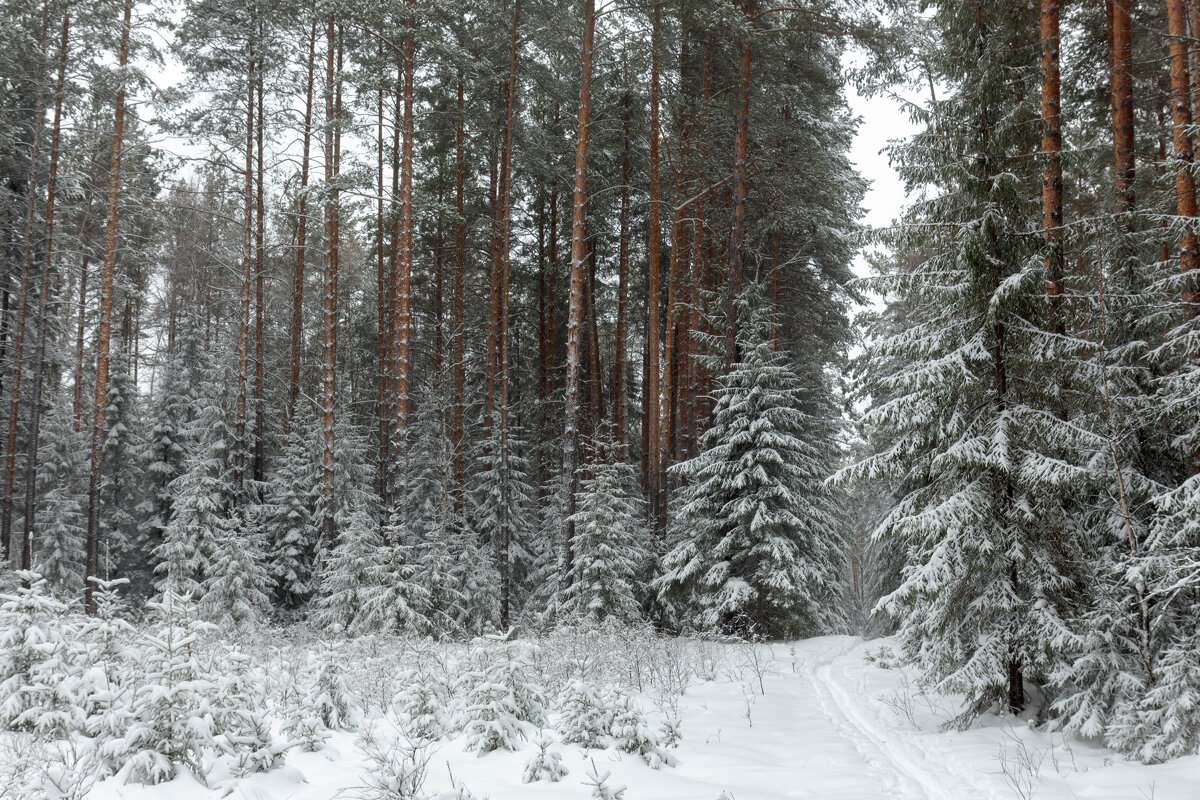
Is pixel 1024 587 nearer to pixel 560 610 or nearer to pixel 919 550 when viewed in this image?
pixel 919 550

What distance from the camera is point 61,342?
2384 centimetres

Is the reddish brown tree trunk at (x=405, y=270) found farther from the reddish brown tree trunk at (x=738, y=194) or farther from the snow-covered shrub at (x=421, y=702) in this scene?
the snow-covered shrub at (x=421, y=702)

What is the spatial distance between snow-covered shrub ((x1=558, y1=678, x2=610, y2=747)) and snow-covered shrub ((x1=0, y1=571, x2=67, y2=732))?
3651 mm

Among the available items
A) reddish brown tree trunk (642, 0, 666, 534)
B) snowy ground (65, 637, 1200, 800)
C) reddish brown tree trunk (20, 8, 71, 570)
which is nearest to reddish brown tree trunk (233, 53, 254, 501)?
reddish brown tree trunk (20, 8, 71, 570)

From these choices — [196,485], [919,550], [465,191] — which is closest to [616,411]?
[465,191]

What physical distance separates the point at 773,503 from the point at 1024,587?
23.6ft

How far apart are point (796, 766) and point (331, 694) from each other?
413cm

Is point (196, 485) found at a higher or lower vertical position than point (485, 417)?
lower

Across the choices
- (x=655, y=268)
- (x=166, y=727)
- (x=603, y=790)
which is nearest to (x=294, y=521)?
(x=655, y=268)

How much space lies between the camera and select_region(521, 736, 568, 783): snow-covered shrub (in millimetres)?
4867

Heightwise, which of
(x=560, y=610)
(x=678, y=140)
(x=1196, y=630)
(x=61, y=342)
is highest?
(x=678, y=140)

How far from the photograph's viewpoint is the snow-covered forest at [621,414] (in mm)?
5680

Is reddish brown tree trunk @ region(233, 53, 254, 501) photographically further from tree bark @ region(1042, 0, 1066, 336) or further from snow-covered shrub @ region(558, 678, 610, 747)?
tree bark @ region(1042, 0, 1066, 336)

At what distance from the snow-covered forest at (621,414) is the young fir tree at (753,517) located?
12cm
